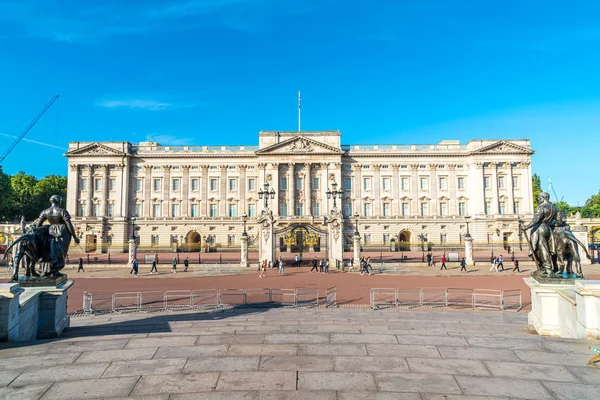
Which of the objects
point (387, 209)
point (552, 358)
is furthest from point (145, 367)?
point (387, 209)

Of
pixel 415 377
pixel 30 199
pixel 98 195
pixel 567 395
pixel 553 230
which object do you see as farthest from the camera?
pixel 30 199

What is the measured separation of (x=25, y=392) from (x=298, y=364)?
173 inches

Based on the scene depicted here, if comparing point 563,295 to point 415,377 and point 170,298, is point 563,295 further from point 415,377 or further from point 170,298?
point 170,298

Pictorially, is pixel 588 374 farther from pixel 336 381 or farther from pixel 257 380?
pixel 257 380

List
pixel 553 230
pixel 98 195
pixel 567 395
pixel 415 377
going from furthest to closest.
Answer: pixel 98 195, pixel 553 230, pixel 415 377, pixel 567 395

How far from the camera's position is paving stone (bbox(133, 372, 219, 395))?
570cm

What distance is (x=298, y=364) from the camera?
268 inches

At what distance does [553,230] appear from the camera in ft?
33.1

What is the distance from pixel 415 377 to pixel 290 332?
12.5ft

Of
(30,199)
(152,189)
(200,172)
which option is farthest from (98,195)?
(30,199)

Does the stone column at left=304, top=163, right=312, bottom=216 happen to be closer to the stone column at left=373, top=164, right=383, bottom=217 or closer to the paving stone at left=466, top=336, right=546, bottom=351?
the stone column at left=373, top=164, right=383, bottom=217

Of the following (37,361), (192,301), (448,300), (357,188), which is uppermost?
(357,188)

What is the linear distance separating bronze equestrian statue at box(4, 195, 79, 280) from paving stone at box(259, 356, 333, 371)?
6.52 meters

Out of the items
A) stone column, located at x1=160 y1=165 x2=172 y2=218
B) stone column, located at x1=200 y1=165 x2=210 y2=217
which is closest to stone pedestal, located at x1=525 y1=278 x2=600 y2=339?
stone column, located at x1=200 y1=165 x2=210 y2=217
